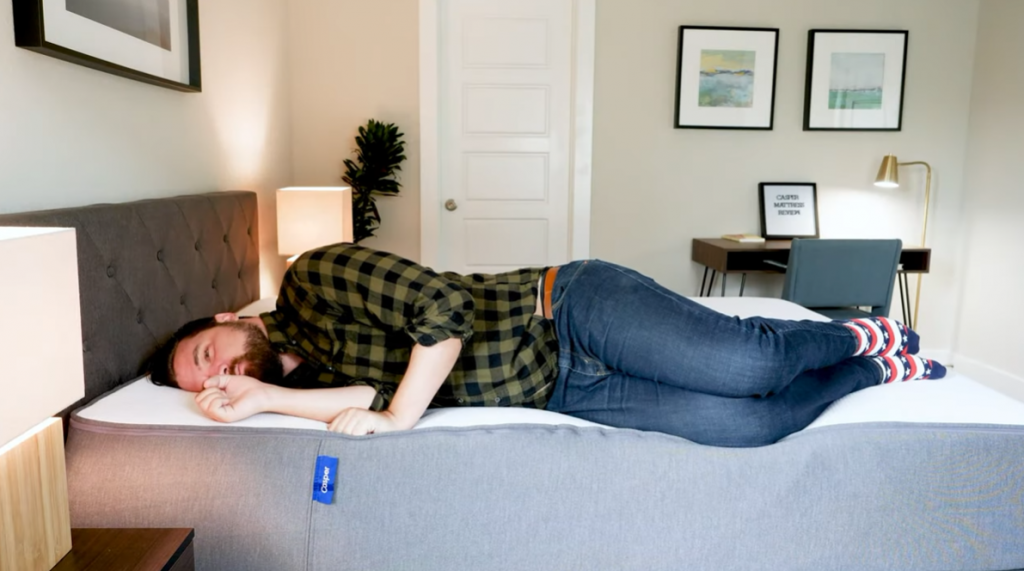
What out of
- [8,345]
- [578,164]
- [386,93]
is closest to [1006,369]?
[578,164]

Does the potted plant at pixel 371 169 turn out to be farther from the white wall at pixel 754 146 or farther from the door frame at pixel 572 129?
the white wall at pixel 754 146

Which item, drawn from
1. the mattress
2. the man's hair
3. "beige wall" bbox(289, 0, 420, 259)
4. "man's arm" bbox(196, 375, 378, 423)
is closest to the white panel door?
"beige wall" bbox(289, 0, 420, 259)

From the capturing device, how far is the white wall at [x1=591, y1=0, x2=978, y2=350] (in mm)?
3850

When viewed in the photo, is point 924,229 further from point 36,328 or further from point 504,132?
point 36,328

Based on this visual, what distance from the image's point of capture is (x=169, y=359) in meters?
1.63

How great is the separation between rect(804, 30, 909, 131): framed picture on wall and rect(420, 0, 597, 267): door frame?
115cm

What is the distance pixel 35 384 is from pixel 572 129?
324 centimetres

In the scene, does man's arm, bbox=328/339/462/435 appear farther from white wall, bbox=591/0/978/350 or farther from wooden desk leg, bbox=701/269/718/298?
wooden desk leg, bbox=701/269/718/298

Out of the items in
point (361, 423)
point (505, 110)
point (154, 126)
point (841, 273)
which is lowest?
point (361, 423)

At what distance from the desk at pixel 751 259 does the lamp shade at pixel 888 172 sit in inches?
14.0

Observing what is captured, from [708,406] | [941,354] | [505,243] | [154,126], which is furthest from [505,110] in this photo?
[941,354]

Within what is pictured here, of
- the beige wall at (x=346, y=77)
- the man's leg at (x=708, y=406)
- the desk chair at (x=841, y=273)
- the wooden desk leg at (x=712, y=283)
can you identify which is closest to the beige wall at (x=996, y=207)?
the desk chair at (x=841, y=273)

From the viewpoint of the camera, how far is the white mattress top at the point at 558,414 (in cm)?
146

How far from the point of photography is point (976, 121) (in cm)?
395
